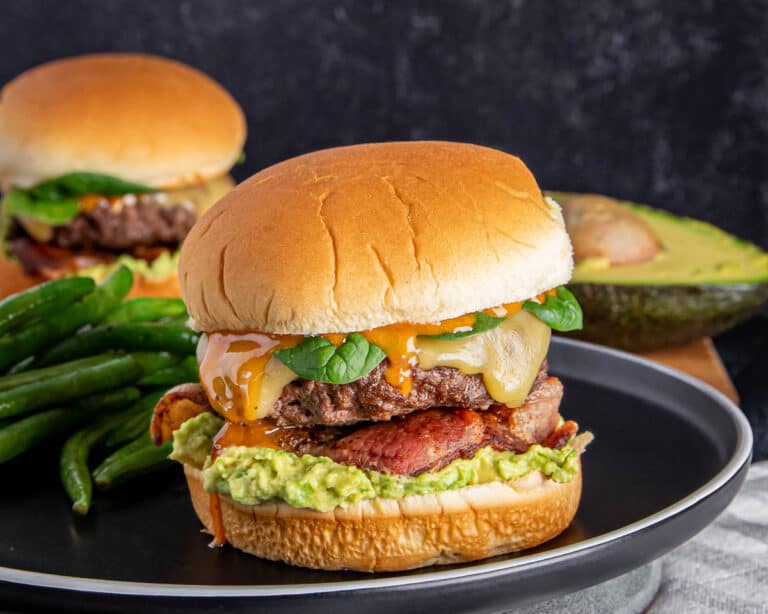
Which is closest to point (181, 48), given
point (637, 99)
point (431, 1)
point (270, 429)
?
point (431, 1)

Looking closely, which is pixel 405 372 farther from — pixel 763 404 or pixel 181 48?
pixel 181 48

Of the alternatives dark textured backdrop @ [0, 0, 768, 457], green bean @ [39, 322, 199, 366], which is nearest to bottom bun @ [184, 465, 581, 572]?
green bean @ [39, 322, 199, 366]

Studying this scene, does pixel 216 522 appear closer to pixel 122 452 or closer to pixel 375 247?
pixel 122 452

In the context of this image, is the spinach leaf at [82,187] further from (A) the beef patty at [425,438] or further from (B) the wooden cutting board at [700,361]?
(A) the beef patty at [425,438]

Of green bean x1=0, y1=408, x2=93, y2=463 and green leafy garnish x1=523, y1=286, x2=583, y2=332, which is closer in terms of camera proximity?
green leafy garnish x1=523, y1=286, x2=583, y2=332

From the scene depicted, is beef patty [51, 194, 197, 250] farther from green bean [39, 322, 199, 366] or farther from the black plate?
the black plate

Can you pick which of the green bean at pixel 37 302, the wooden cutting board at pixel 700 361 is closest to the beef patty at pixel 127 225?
the green bean at pixel 37 302
